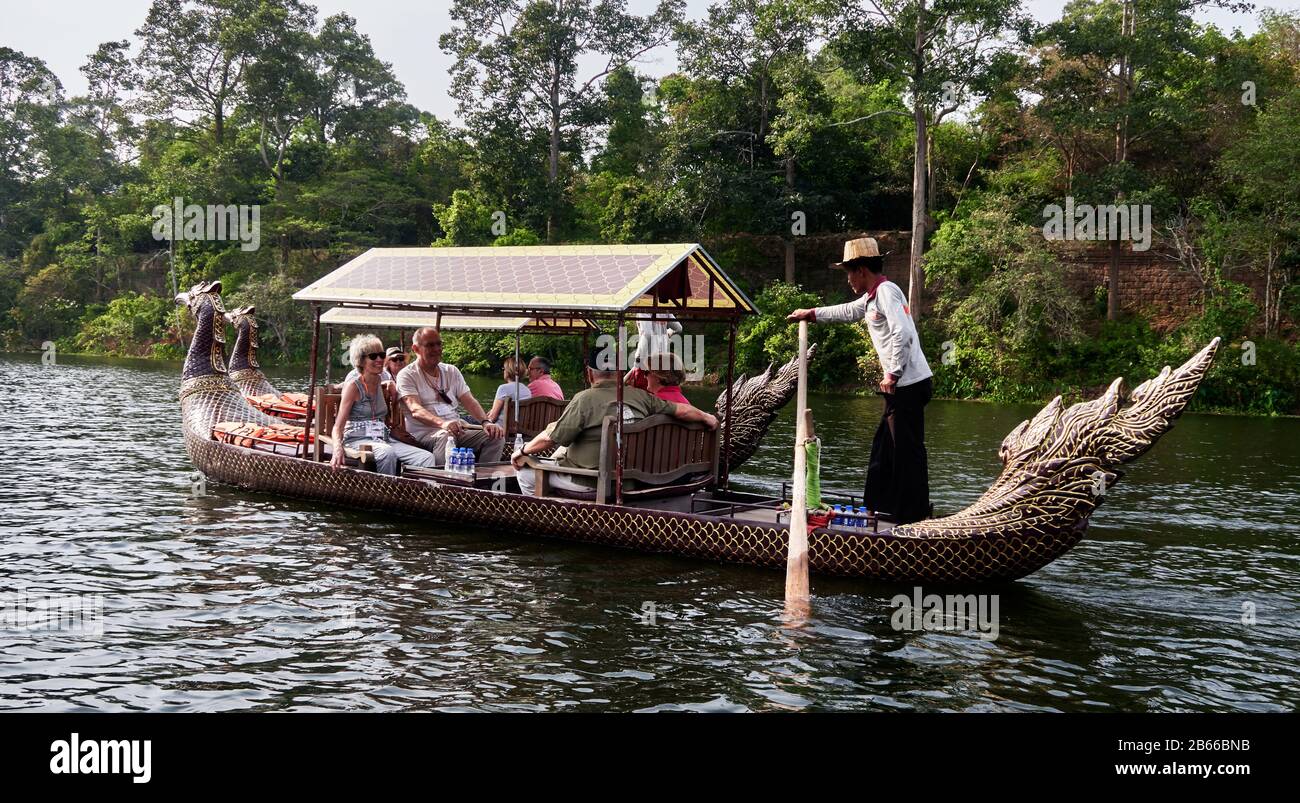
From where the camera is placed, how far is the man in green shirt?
1080 centimetres

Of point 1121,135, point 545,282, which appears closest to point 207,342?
point 545,282

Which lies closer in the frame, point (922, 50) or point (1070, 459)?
point (1070, 459)

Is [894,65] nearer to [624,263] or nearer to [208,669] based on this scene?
[624,263]

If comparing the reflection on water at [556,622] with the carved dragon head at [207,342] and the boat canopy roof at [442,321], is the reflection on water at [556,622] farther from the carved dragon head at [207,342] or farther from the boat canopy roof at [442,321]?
the boat canopy roof at [442,321]

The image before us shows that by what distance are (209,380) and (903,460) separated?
10696 mm

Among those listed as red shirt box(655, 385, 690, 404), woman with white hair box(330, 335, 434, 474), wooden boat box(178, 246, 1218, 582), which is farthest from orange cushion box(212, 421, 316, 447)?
red shirt box(655, 385, 690, 404)

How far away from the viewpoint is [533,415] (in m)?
15.0

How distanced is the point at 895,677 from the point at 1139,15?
31.7 meters

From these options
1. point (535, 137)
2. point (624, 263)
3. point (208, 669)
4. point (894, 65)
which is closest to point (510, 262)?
point (624, 263)

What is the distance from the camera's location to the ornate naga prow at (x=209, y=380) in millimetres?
15562

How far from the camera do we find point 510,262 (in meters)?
11.9

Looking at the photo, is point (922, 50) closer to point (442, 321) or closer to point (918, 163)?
point (918, 163)

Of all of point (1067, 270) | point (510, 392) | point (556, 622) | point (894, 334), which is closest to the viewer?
point (556, 622)
